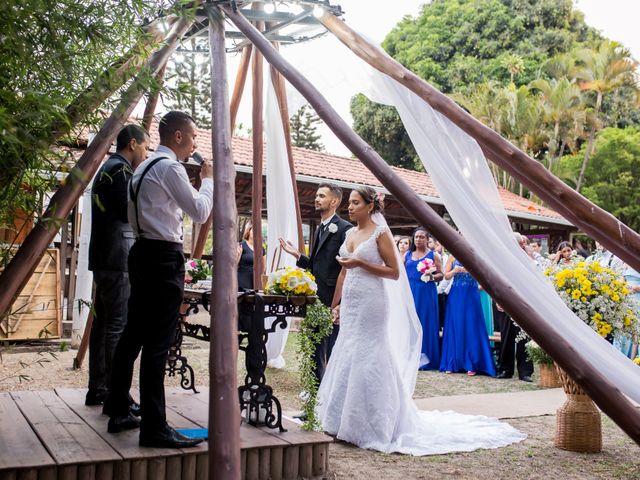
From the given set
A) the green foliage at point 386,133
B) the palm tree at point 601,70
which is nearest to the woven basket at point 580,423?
the green foliage at point 386,133

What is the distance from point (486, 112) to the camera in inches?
1193

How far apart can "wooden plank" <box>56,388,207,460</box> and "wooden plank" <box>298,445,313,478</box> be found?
617mm

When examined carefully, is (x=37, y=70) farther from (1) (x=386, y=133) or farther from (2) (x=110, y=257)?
(1) (x=386, y=133)

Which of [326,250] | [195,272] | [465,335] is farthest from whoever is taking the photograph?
[465,335]

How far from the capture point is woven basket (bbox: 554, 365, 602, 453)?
16.4 ft

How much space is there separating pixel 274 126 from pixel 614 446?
4.39 metres

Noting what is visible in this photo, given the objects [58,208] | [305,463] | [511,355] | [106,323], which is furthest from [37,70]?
[511,355]

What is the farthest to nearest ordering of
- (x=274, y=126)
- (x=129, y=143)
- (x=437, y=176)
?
1. (x=274, y=126)
2. (x=129, y=143)
3. (x=437, y=176)

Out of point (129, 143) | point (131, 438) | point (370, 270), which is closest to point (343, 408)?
point (370, 270)

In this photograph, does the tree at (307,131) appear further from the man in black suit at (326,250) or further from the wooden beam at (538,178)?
the wooden beam at (538,178)

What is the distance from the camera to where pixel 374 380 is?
16.7 feet

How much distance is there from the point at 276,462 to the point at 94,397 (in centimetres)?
149

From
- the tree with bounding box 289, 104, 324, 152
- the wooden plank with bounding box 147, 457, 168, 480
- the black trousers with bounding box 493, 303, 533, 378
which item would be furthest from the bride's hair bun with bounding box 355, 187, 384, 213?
the tree with bounding box 289, 104, 324, 152

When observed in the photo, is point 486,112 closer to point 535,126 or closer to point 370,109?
point 535,126
